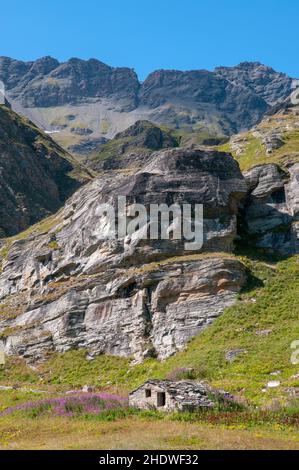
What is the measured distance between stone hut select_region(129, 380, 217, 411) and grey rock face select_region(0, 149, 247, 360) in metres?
15.5

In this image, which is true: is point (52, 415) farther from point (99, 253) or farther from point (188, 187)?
point (188, 187)

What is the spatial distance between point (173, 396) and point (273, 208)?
36.0 m

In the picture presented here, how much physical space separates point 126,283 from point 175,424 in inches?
1040

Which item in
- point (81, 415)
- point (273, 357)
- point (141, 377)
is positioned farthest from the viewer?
point (141, 377)

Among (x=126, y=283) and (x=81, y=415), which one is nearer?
(x=81, y=415)

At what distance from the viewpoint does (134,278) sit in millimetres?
52406

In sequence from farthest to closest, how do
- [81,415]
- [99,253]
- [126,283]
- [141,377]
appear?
[99,253]
[126,283]
[141,377]
[81,415]

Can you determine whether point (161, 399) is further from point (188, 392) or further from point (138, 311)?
point (138, 311)

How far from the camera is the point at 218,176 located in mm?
60531

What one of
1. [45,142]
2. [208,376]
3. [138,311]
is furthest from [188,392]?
[45,142]

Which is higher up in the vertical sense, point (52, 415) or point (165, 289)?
point (165, 289)

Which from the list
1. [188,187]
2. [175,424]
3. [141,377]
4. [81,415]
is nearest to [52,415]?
[81,415]

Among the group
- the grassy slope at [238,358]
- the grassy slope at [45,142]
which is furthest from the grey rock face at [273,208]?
the grassy slope at [45,142]

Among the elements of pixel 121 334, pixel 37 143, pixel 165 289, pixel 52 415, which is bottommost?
pixel 52 415
